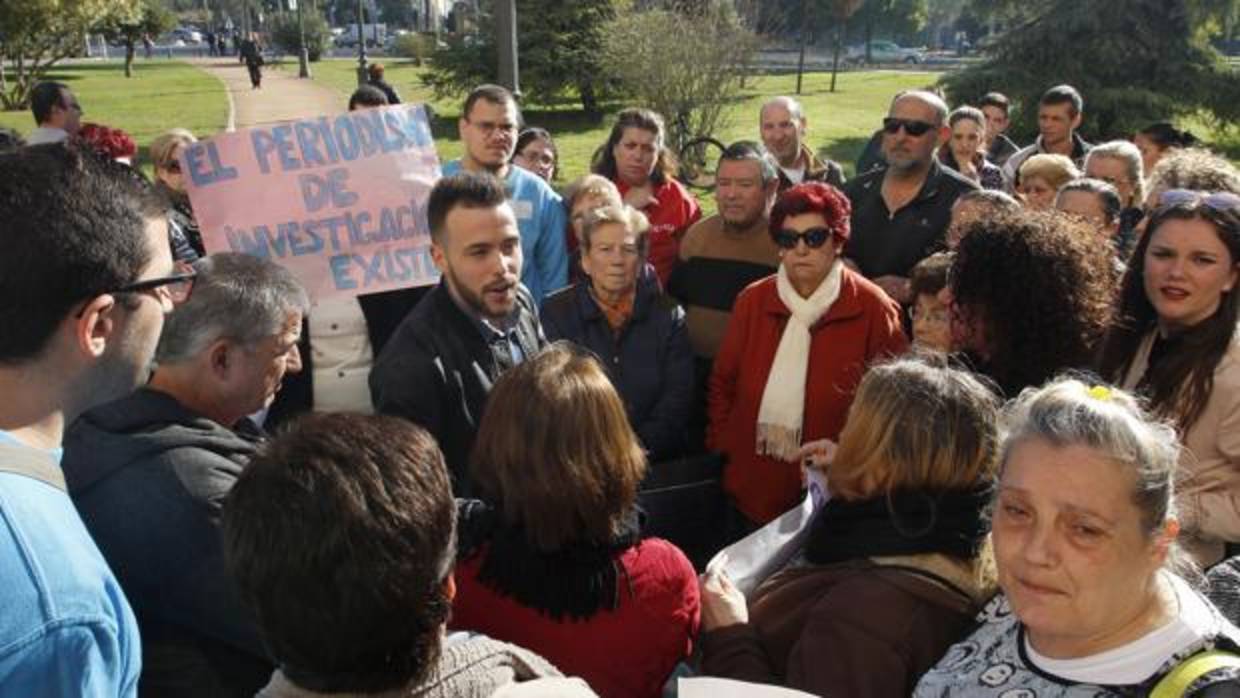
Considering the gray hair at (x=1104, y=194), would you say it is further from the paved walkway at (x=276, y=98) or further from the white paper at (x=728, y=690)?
the paved walkway at (x=276, y=98)

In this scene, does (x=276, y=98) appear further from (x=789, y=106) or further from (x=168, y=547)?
(x=168, y=547)

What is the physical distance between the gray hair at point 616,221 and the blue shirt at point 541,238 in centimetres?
78

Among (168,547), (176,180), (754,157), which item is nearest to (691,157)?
(176,180)

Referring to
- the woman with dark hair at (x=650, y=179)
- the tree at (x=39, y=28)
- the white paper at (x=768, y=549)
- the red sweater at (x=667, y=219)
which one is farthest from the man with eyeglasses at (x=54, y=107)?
the tree at (x=39, y=28)

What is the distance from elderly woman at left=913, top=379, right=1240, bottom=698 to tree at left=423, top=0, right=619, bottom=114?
19.2m

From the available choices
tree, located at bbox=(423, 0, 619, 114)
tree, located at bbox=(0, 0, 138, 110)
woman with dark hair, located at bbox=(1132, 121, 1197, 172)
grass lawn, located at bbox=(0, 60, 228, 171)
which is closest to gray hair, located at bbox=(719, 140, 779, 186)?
woman with dark hair, located at bbox=(1132, 121, 1197, 172)

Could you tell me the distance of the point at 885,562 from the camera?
2201 millimetres

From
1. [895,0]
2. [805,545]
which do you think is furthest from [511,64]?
[895,0]

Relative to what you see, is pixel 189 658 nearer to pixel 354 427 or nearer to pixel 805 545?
pixel 354 427

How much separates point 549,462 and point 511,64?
23.9ft

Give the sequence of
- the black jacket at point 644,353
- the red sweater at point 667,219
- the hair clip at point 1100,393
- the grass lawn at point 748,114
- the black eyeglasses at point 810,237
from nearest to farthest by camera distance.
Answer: the hair clip at point 1100,393 → the black eyeglasses at point 810,237 → the black jacket at point 644,353 → the red sweater at point 667,219 → the grass lawn at point 748,114

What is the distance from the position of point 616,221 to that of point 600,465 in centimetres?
223

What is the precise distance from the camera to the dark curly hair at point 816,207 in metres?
3.96

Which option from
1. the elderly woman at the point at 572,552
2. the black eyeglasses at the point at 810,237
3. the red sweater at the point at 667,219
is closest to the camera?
the elderly woman at the point at 572,552
